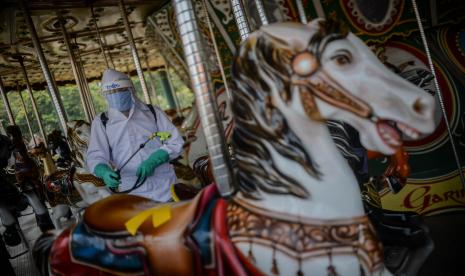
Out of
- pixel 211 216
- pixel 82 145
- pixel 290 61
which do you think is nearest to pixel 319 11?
pixel 290 61

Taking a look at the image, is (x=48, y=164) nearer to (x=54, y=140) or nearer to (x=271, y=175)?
(x=54, y=140)

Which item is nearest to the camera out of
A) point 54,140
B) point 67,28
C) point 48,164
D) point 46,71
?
point 46,71

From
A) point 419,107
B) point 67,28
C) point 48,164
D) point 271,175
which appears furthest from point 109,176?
point 48,164

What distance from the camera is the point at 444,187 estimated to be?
3.00 metres

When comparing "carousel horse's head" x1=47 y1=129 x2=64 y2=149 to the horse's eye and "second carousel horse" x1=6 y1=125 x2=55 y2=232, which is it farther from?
the horse's eye

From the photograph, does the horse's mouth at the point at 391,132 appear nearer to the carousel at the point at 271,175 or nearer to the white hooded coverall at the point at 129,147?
the carousel at the point at 271,175

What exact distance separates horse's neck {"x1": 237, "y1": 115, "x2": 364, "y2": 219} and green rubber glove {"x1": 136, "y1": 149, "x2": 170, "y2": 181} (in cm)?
86

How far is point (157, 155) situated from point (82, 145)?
2.31 metres

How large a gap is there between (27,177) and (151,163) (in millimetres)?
3503

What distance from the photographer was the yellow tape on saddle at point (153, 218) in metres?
1.13

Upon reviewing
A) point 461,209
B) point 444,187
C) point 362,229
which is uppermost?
point 362,229

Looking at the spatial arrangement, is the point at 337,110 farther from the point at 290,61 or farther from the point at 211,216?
the point at 211,216

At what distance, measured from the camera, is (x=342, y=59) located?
0.95m

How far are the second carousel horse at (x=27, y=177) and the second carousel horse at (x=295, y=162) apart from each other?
10.4 ft
